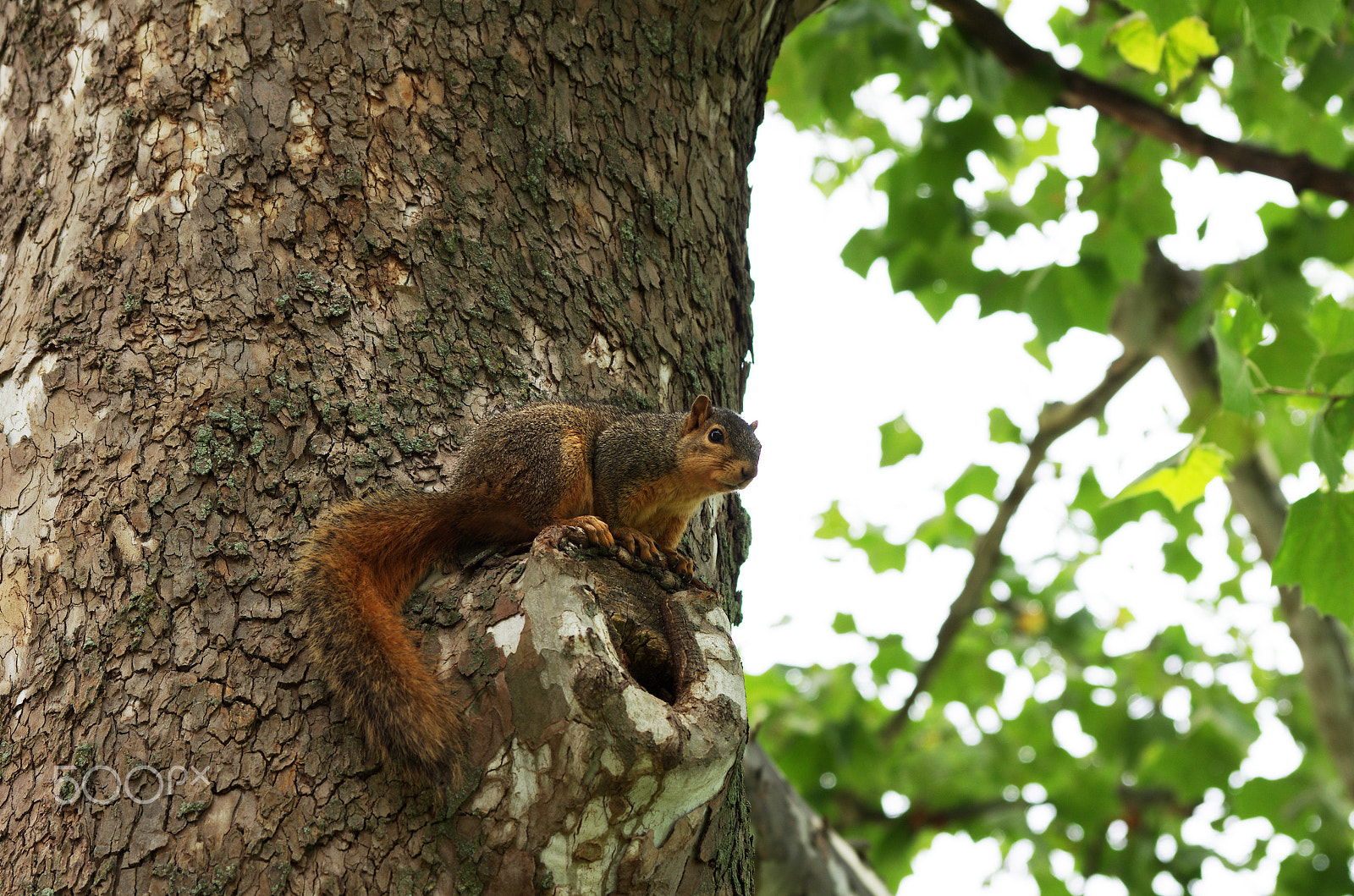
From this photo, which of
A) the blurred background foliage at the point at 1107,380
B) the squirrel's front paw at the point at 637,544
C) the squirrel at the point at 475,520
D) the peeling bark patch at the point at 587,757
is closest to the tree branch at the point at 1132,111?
the blurred background foliage at the point at 1107,380

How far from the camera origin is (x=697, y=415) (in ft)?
6.77

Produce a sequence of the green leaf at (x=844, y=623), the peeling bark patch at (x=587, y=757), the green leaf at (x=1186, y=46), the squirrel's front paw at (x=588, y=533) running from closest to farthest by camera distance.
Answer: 1. the peeling bark patch at (x=587, y=757)
2. the squirrel's front paw at (x=588, y=533)
3. the green leaf at (x=1186, y=46)
4. the green leaf at (x=844, y=623)

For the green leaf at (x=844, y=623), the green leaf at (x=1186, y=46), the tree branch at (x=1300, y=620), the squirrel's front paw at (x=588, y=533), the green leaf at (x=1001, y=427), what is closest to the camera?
the squirrel's front paw at (x=588, y=533)

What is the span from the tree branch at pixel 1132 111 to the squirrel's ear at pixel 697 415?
190 cm

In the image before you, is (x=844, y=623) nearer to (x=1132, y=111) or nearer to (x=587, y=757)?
(x=1132, y=111)

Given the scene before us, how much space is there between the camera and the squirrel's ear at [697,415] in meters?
2.01

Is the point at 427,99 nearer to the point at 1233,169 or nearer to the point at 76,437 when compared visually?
the point at 76,437

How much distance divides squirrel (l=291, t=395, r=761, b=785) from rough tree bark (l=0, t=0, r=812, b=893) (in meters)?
0.04

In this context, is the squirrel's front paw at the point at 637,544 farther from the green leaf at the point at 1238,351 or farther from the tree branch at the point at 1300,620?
the tree branch at the point at 1300,620

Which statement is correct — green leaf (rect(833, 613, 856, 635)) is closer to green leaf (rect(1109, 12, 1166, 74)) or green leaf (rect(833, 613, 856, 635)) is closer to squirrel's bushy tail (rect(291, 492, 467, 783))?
green leaf (rect(1109, 12, 1166, 74))

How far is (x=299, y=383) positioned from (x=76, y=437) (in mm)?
324

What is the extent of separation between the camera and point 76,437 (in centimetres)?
149

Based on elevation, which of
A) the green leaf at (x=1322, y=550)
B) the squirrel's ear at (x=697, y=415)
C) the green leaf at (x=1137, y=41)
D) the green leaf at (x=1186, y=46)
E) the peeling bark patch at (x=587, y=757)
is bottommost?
the peeling bark patch at (x=587, y=757)

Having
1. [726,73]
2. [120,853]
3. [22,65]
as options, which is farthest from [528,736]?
[22,65]
